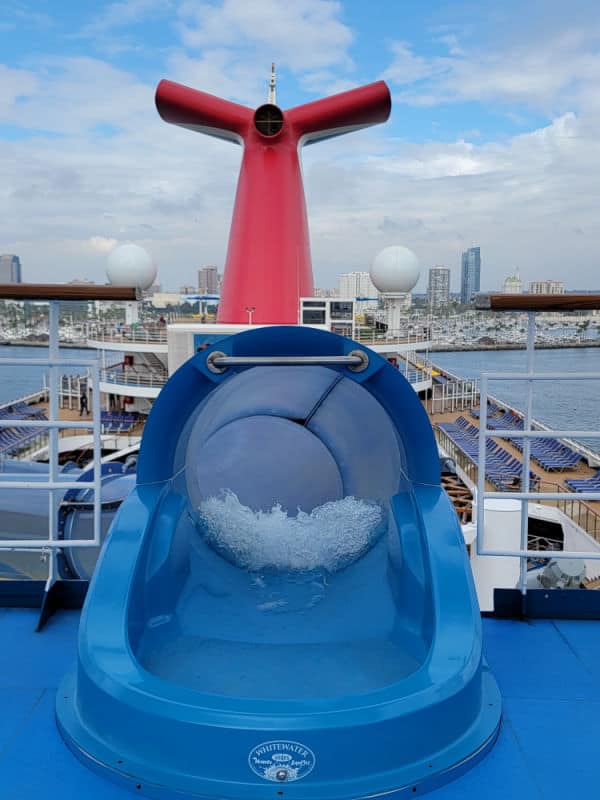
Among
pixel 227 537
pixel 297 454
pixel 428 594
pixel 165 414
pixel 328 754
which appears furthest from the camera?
pixel 297 454

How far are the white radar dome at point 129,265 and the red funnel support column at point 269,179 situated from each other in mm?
7412

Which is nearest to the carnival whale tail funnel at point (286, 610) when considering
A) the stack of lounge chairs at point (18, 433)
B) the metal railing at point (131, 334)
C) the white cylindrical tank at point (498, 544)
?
the white cylindrical tank at point (498, 544)

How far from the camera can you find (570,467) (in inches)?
565

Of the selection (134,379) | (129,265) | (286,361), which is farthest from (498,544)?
(129,265)

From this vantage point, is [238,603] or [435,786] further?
[238,603]

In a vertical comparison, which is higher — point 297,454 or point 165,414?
point 165,414

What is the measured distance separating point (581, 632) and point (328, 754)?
1.40 metres

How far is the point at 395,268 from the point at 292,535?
599 inches

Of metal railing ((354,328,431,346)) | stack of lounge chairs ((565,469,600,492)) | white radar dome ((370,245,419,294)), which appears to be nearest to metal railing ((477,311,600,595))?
stack of lounge chairs ((565,469,600,492))

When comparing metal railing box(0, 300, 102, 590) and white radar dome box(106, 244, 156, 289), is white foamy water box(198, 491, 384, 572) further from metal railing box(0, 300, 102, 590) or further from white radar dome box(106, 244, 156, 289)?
white radar dome box(106, 244, 156, 289)

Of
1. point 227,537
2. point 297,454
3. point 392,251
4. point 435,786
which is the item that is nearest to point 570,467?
point 392,251

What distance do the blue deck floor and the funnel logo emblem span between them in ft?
1.13

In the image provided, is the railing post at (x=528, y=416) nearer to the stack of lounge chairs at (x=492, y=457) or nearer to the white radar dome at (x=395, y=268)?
the stack of lounge chairs at (x=492, y=457)

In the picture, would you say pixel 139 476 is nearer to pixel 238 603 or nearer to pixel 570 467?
pixel 238 603
